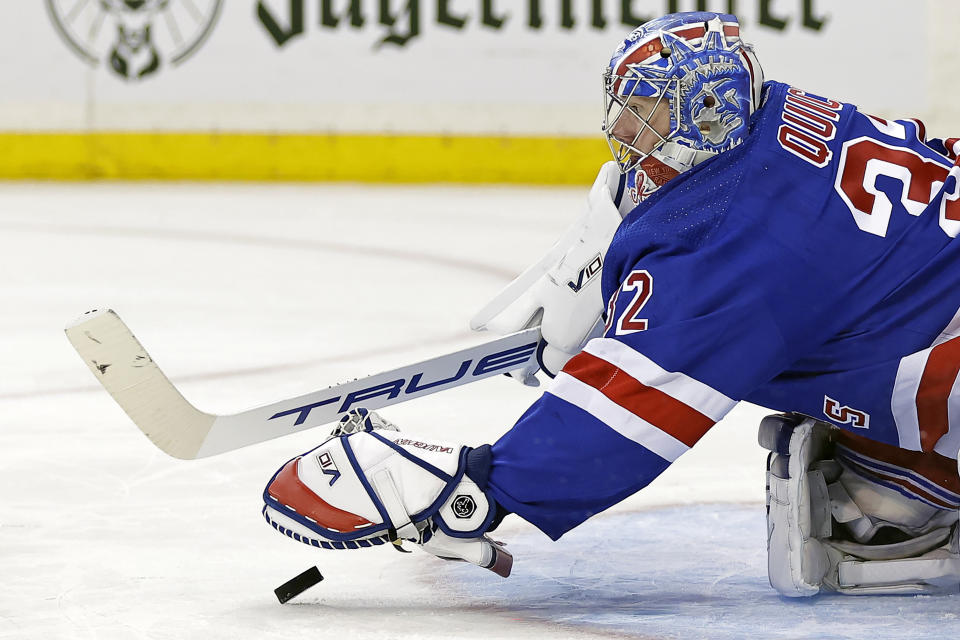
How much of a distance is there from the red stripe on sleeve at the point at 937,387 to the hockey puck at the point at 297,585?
31.6 inches

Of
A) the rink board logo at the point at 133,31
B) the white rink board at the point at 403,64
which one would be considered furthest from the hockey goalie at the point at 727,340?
the rink board logo at the point at 133,31

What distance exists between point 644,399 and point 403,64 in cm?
636

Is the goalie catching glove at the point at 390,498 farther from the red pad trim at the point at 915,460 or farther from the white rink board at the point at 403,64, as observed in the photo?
the white rink board at the point at 403,64

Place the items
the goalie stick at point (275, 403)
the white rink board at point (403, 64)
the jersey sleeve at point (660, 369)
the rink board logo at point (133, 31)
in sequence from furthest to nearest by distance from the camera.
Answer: the white rink board at point (403, 64) < the rink board logo at point (133, 31) < the goalie stick at point (275, 403) < the jersey sleeve at point (660, 369)

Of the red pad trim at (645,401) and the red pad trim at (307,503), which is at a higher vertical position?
the red pad trim at (645,401)

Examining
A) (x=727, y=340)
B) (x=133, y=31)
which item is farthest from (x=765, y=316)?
(x=133, y=31)

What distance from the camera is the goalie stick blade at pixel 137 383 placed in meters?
2.11

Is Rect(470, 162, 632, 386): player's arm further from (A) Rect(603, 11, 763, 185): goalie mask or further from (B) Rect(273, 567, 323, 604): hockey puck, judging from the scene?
(B) Rect(273, 567, 323, 604): hockey puck

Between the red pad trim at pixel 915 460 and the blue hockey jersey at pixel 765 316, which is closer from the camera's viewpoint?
the blue hockey jersey at pixel 765 316

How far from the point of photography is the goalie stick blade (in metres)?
2.11

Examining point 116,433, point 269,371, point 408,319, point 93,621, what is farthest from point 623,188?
point 408,319

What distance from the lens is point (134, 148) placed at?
26.7 ft

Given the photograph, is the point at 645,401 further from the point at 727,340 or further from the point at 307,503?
the point at 307,503

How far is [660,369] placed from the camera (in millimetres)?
1896
